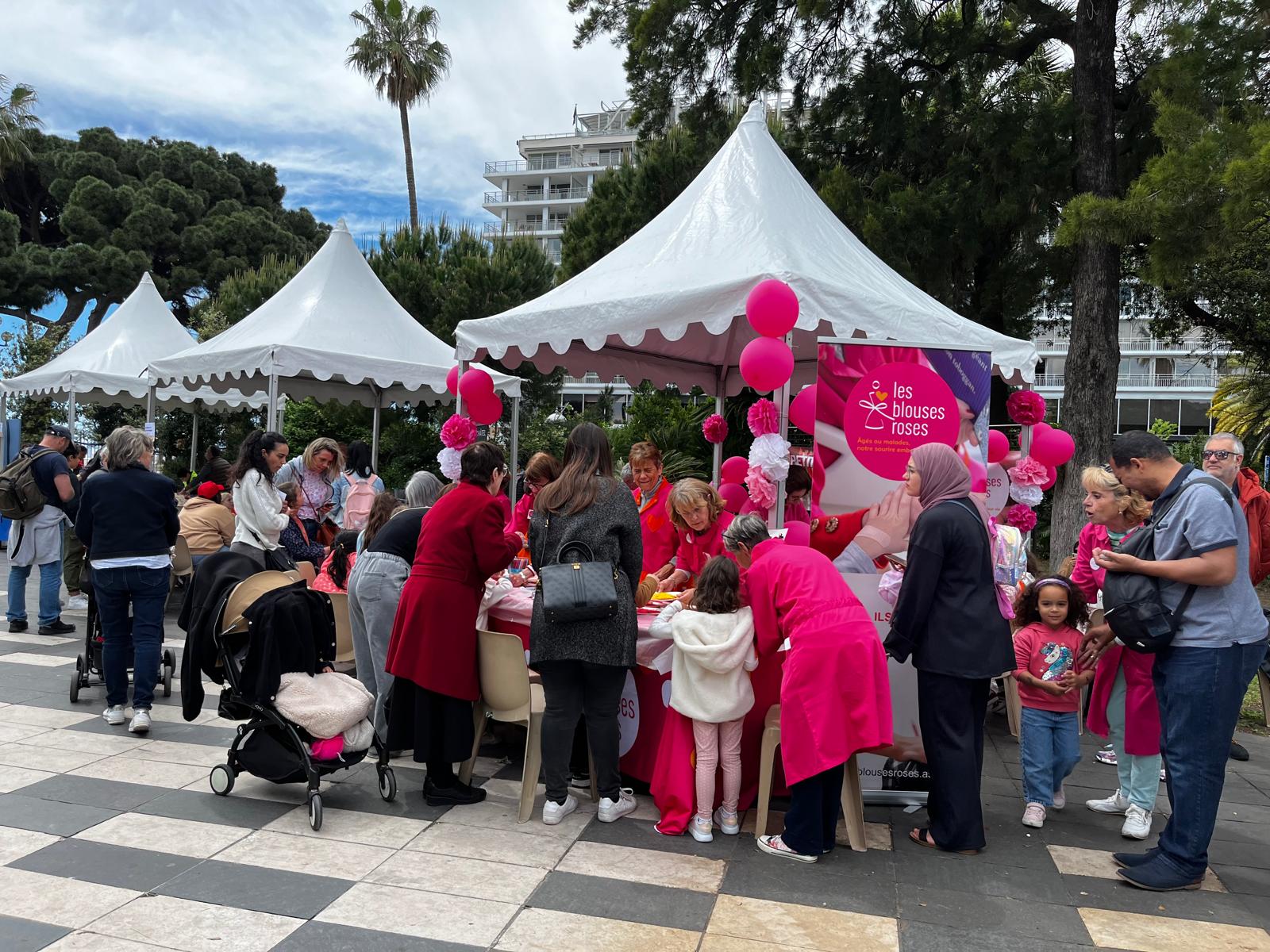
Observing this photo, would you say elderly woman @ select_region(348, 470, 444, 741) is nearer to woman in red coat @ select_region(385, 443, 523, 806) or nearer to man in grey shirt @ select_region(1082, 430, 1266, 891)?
woman in red coat @ select_region(385, 443, 523, 806)

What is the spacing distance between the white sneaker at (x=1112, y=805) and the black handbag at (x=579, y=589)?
2.73 meters

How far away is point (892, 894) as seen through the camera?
11.5 ft

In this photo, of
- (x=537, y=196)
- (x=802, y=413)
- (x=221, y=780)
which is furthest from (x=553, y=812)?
(x=537, y=196)

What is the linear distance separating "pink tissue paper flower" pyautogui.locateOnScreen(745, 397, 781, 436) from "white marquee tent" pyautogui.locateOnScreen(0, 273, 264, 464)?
10382 mm

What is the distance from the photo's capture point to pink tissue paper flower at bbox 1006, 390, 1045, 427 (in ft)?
19.6

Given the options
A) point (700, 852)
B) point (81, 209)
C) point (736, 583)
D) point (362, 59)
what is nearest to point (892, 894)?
point (700, 852)

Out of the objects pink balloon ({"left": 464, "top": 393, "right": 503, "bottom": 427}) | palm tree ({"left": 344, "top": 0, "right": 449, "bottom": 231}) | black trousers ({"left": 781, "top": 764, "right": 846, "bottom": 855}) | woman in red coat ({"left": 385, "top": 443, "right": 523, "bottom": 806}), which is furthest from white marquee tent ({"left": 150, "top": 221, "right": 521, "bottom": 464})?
palm tree ({"left": 344, "top": 0, "right": 449, "bottom": 231})

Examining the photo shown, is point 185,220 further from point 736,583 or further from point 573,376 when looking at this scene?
point 736,583

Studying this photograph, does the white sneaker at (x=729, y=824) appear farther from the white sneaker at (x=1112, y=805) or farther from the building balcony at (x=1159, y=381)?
the building balcony at (x=1159, y=381)

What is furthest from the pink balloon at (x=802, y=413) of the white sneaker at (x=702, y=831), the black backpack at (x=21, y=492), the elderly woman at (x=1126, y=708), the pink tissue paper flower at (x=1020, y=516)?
the black backpack at (x=21, y=492)

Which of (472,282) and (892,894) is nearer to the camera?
(892,894)

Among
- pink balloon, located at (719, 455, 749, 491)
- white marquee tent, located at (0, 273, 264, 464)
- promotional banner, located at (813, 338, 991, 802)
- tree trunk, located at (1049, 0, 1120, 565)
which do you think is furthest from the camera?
white marquee tent, located at (0, 273, 264, 464)

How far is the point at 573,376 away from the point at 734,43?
6.13 m

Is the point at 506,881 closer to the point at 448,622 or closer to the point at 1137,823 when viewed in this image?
the point at 448,622
